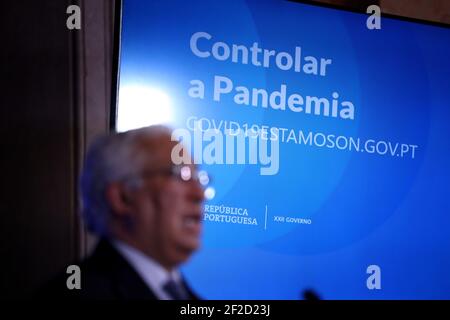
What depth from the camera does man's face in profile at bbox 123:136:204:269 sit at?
1741 mm

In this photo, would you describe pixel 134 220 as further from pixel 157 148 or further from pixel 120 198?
pixel 157 148

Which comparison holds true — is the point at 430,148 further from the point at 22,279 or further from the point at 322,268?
the point at 22,279

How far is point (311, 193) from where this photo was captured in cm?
196

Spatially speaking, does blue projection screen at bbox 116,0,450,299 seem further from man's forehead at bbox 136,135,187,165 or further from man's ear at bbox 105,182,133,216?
man's ear at bbox 105,182,133,216

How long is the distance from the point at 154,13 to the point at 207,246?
810 millimetres

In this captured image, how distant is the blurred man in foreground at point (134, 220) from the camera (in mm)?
1720

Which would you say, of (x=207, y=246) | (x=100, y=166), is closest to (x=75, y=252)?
(x=100, y=166)

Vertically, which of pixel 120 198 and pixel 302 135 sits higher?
pixel 302 135

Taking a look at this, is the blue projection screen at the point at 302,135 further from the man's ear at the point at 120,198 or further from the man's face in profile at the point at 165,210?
the man's ear at the point at 120,198

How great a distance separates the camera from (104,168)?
5.79 ft

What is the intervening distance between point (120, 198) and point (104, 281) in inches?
10.4

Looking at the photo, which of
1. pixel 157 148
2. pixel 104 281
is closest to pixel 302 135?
pixel 157 148

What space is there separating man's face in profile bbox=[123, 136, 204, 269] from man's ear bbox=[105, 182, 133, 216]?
0.02 m

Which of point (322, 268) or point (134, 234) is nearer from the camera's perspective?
point (134, 234)
